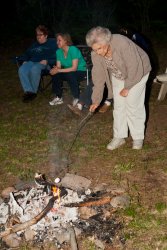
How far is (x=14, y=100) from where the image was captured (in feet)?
25.8

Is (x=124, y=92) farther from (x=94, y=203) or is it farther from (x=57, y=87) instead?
(x=57, y=87)

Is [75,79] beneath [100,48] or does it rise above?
beneath

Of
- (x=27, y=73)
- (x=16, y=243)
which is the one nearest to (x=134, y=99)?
(x=16, y=243)

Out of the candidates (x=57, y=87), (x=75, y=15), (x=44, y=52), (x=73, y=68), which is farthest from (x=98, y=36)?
(x=75, y=15)

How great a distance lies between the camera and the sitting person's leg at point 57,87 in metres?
7.17

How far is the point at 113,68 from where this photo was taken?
446cm

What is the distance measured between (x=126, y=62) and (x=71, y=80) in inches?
110

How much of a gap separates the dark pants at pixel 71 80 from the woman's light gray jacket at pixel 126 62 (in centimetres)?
223

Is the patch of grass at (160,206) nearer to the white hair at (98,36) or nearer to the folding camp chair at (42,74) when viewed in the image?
the white hair at (98,36)

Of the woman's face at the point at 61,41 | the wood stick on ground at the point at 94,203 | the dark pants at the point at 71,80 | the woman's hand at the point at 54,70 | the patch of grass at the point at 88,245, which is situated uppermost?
the woman's face at the point at 61,41

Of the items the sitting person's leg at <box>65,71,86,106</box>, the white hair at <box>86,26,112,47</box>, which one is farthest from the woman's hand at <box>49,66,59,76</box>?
the white hair at <box>86,26,112,47</box>

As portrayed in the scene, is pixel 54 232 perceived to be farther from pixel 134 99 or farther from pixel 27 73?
pixel 27 73

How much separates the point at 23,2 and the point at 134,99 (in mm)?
12762

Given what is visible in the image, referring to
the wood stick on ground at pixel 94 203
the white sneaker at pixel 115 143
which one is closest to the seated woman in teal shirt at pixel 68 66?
the white sneaker at pixel 115 143
